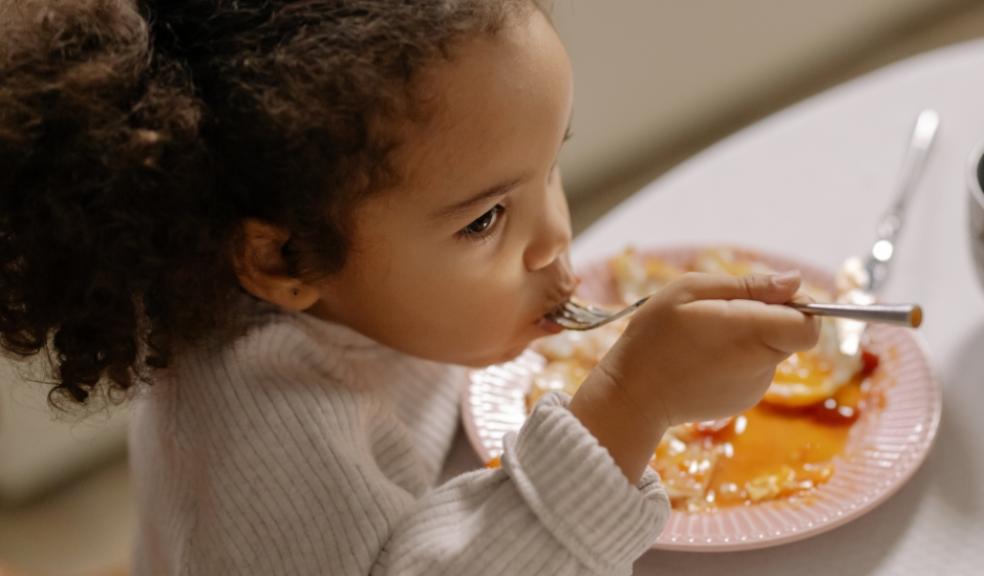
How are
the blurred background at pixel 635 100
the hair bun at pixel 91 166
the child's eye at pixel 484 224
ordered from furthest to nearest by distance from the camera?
the blurred background at pixel 635 100 → the child's eye at pixel 484 224 → the hair bun at pixel 91 166

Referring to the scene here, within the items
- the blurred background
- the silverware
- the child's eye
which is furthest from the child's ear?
the blurred background

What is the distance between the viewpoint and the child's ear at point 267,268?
0.64m

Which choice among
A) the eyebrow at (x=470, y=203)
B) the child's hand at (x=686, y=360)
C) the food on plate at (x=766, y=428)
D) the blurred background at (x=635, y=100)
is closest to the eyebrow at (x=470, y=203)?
the eyebrow at (x=470, y=203)

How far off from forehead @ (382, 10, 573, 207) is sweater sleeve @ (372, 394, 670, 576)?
0.15 meters

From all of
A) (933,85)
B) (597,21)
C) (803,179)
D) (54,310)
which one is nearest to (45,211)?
(54,310)

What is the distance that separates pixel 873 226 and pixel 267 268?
0.55 metres

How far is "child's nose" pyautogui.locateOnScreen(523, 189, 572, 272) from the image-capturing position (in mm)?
702

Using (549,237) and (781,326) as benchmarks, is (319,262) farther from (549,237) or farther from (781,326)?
(781,326)

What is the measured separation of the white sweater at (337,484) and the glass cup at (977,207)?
0.30 metres

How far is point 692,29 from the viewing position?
2.08 m

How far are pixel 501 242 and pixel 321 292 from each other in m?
0.13

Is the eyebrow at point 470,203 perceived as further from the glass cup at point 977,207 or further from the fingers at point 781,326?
the glass cup at point 977,207

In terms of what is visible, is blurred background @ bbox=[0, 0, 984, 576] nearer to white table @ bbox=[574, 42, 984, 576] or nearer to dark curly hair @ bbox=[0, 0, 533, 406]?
white table @ bbox=[574, 42, 984, 576]

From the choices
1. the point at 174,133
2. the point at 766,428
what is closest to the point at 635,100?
the point at 766,428
